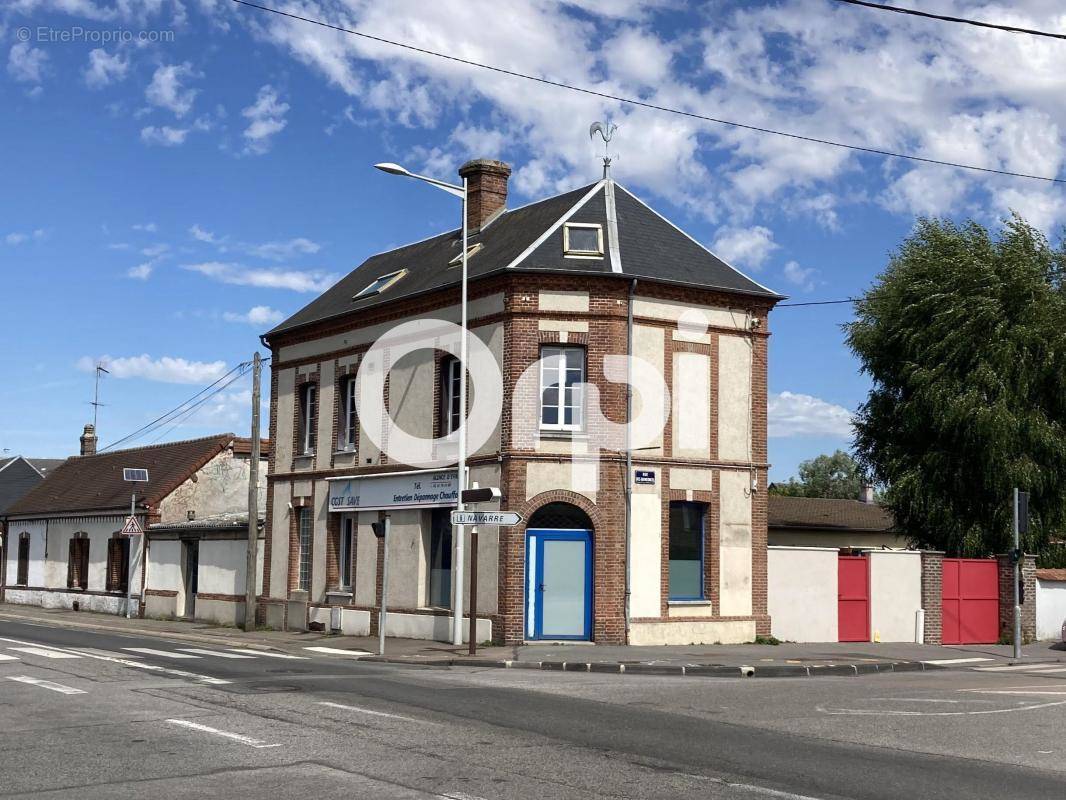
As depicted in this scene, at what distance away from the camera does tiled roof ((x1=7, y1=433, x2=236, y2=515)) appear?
38.4 m

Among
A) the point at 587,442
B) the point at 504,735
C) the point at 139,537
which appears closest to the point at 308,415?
the point at 587,442

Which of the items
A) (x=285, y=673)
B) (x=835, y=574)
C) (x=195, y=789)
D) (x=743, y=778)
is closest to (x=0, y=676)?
(x=285, y=673)

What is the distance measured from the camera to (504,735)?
1045 centimetres

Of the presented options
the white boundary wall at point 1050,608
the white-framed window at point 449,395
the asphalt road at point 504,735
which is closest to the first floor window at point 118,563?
the white-framed window at point 449,395

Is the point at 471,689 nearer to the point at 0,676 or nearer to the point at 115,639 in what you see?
the point at 0,676

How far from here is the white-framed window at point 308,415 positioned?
2931 cm

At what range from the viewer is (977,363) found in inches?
1135

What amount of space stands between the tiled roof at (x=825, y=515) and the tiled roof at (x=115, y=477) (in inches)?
761

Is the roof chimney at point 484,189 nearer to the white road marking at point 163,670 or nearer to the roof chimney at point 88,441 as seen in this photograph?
the white road marking at point 163,670

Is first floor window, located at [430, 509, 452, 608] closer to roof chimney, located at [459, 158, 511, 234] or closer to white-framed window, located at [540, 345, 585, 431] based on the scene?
white-framed window, located at [540, 345, 585, 431]

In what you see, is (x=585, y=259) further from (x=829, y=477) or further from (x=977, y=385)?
(x=829, y=477)

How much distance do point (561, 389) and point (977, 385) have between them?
457 inches

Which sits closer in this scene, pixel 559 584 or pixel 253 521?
pixel 559 584

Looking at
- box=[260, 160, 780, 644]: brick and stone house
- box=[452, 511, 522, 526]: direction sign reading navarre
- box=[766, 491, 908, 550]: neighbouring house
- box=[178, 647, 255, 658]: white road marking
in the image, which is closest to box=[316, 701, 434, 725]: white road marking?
box=[178, 647, 255, 658]: white road marking
